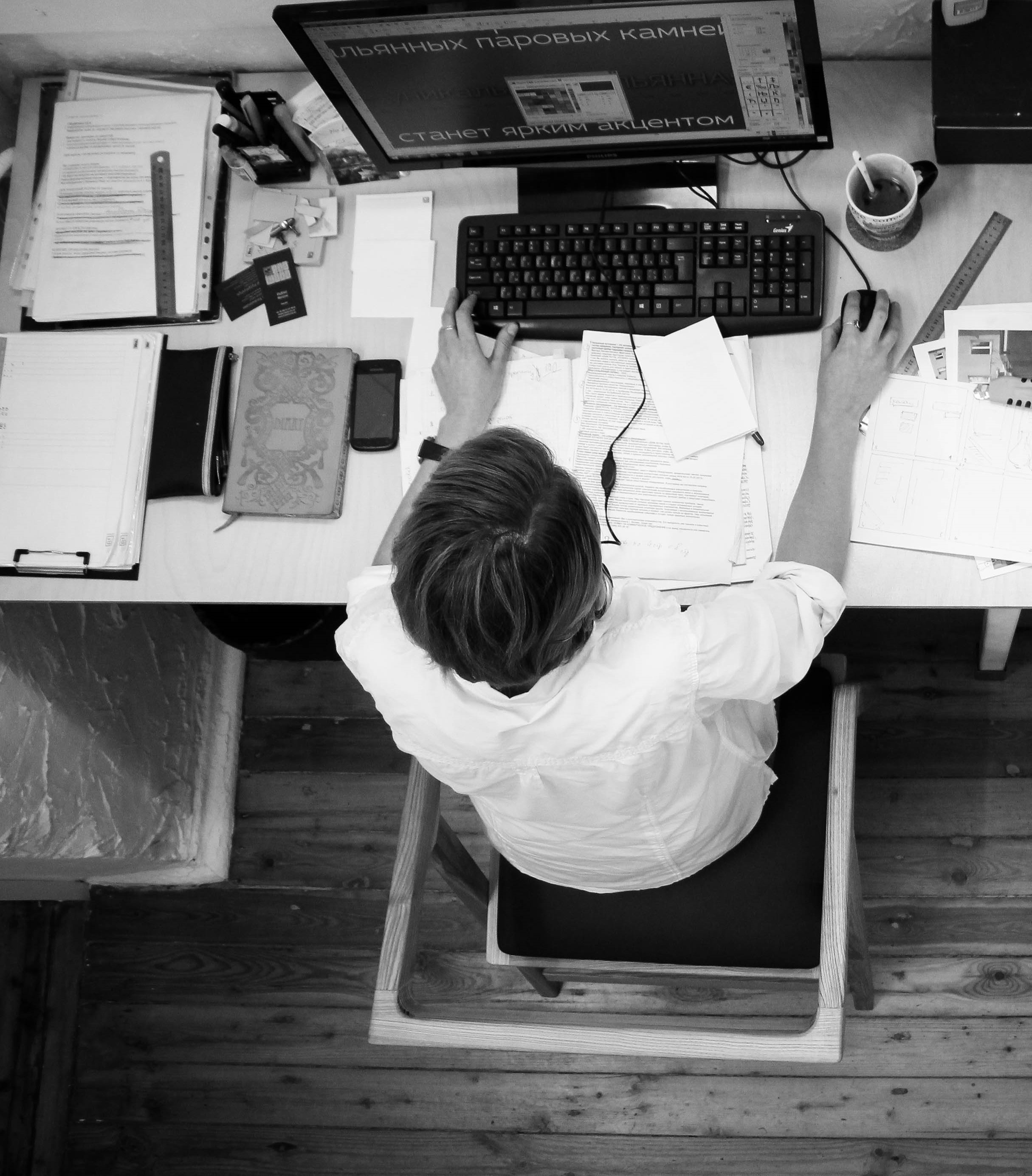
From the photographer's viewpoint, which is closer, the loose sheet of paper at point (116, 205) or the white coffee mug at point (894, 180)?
the white coffee mug at point (894, 180)

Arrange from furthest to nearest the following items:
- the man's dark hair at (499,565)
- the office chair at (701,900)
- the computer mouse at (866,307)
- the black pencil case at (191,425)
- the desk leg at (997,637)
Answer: the desk leg at (997,637) < the black pencil case at (191,425) < the computer mouse at (866,307) < the office chair at (701,900) < the man's dark hair at (499,565)

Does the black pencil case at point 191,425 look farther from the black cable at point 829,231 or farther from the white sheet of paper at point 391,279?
the black cable at point 829,231

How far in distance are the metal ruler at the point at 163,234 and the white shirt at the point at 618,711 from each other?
1.93 feet

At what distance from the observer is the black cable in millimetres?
1385

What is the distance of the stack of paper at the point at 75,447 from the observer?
1.44 meters

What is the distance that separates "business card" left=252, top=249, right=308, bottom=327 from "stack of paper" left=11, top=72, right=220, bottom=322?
79 millimetres

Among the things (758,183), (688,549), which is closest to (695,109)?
(758,183)

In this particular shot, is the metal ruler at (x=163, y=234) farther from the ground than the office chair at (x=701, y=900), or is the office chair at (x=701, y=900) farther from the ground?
the metal ruler at (x=163, y=234)

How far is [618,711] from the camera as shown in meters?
0.96

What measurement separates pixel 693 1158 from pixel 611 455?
1.29 meters

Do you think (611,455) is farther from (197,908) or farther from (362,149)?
(197,908)

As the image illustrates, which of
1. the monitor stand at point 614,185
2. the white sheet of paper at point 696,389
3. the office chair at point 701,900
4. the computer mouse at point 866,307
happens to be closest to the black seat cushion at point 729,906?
the office chair at point 701,900

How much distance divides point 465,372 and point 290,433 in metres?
0.25

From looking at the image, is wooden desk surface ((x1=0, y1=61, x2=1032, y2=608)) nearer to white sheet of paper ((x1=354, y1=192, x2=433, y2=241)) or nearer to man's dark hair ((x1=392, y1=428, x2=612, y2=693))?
white sheet of paper ((x1=354, y1=192, x2=433, y2=241))
